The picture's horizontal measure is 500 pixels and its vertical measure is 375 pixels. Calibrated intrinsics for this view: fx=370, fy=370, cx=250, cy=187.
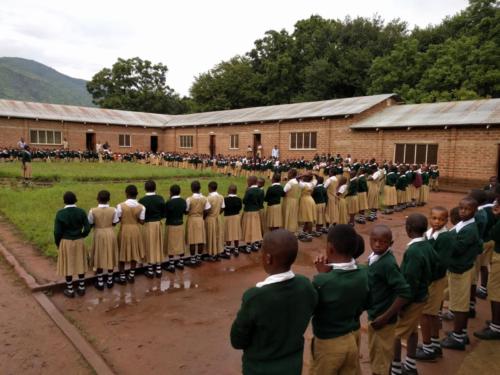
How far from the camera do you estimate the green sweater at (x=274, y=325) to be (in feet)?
6.93

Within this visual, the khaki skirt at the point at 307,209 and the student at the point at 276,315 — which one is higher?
the student at the point at 276,315

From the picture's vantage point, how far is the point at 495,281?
4301 millimetres

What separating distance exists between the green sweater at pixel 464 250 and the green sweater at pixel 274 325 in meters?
2.50

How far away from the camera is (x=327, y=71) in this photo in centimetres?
3819

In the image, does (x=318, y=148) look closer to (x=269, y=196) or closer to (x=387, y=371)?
(x=269, y=196)

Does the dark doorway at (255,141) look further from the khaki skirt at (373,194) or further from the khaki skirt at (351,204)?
the khaki skirt at (351,204)

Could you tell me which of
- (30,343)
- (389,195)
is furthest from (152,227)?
(389,195)

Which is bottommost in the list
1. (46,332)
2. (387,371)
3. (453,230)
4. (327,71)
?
(46,332)

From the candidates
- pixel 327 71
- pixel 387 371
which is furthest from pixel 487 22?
pixel 387 371

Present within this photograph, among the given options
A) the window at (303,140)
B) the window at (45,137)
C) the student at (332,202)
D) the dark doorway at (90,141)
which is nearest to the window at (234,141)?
the window at (303,140)

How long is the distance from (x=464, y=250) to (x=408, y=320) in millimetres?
1248

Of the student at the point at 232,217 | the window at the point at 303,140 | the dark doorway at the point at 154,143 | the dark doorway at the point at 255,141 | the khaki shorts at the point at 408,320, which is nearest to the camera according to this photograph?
the khaki shorts at the point at 408,320

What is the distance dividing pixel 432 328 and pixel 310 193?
5028 millimetres

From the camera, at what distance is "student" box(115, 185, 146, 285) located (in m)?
5.71
